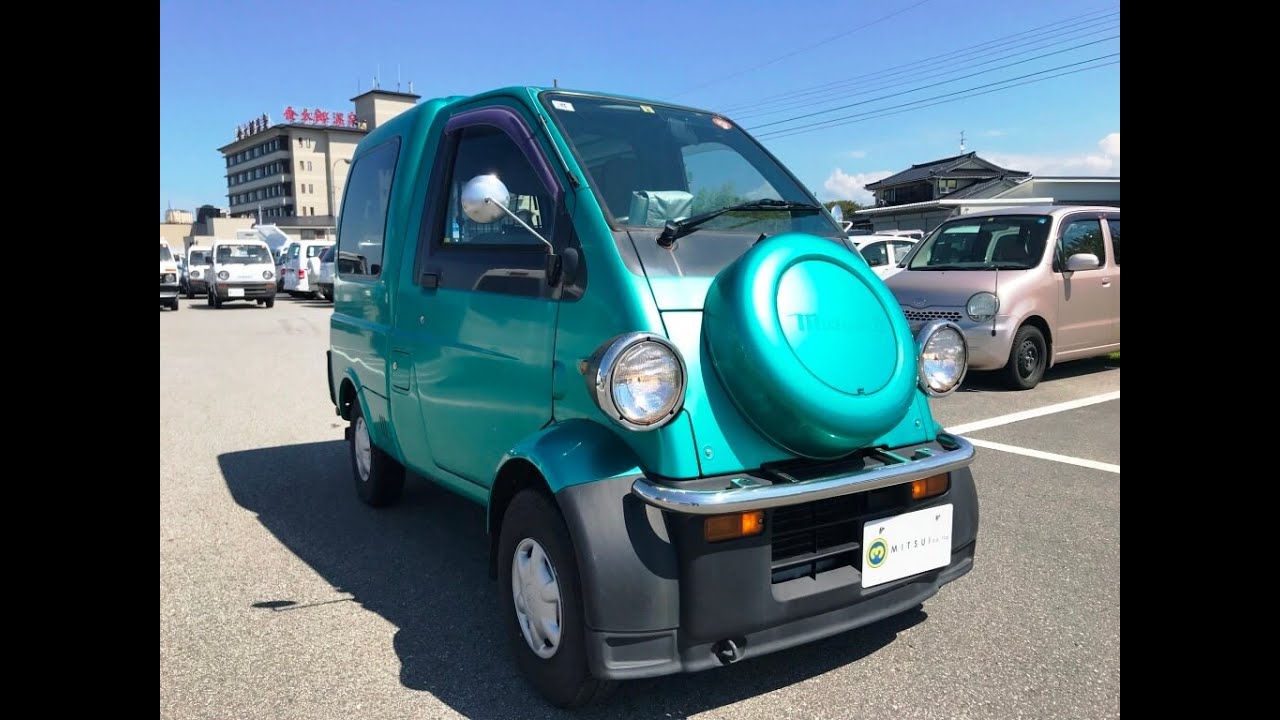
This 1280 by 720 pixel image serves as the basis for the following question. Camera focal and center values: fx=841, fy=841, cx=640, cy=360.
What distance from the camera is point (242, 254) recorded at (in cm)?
2412

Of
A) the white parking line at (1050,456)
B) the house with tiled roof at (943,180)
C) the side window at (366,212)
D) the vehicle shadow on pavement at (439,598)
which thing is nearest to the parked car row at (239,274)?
the vehicle shadow on pavement at (439,598)

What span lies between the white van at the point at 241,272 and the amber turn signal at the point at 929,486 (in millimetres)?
23996

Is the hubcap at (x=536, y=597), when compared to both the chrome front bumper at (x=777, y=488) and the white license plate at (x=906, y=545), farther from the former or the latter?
the white license plate at (x=906, y=545)

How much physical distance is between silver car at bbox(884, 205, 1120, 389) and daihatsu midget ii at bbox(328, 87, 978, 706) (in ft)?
18.0

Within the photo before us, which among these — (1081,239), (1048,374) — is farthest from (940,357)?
(1048,374)

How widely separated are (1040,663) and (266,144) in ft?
338

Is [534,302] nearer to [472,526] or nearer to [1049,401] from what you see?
[472,526]

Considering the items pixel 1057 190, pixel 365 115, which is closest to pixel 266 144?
pixel 365 115

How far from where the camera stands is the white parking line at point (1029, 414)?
6.68m

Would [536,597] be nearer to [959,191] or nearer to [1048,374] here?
[1048,374]

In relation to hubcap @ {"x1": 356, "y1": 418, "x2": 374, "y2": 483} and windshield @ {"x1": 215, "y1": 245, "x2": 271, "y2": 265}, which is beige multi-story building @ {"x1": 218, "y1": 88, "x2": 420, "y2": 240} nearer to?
windshield @ {"x1": 215, "y1": 245, "x2": 271, "y2": 265}

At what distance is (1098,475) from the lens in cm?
528

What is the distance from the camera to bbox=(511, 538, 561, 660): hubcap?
2.59 metres
